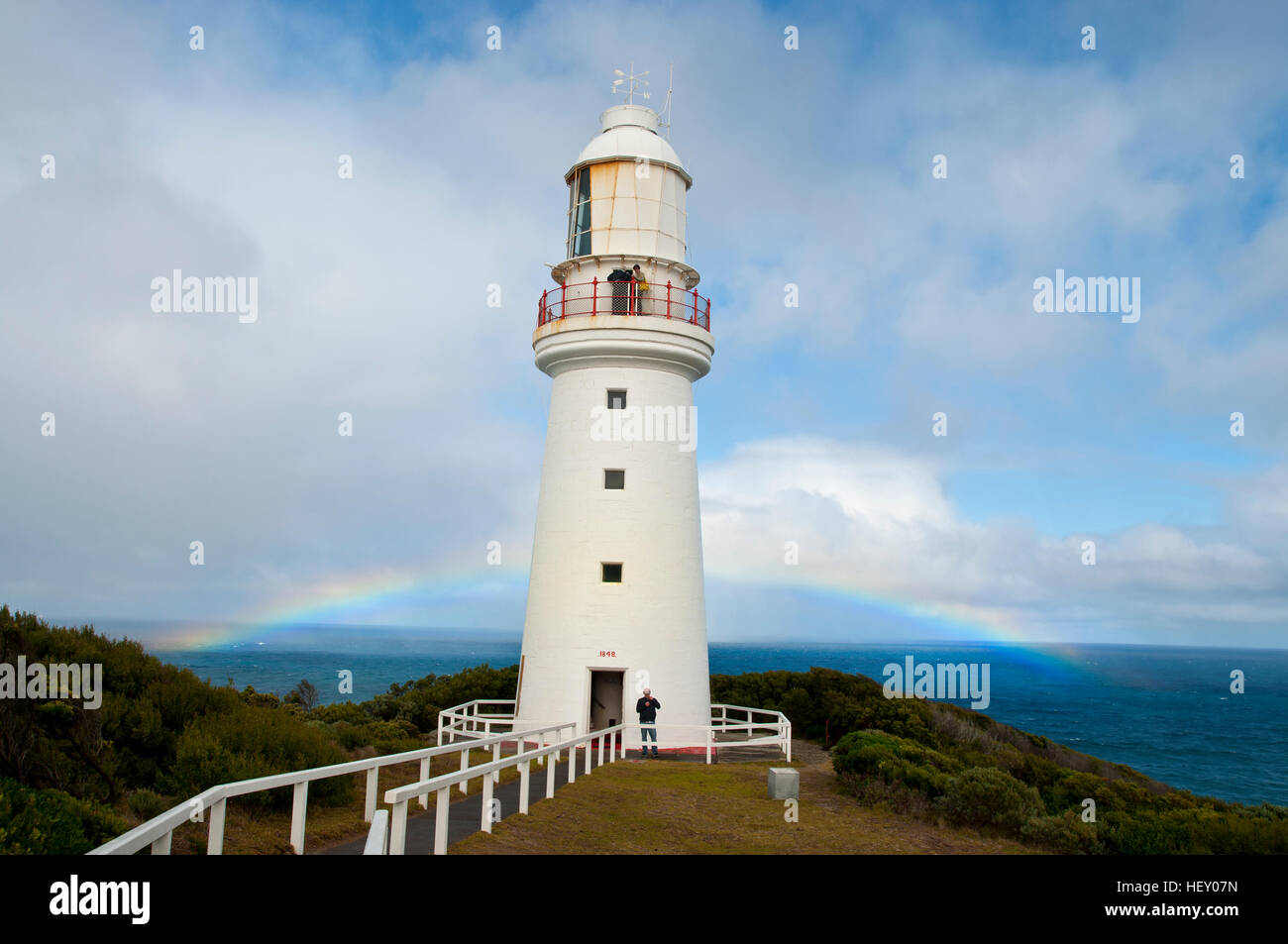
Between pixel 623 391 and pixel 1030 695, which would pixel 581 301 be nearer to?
pixel 623 391

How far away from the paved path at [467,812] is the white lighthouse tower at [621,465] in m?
2.56

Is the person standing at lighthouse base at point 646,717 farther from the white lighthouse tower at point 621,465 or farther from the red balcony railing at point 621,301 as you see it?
→ the red balcony railing at point 621,301

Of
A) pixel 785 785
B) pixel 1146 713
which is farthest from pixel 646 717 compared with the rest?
pixel 1146 713

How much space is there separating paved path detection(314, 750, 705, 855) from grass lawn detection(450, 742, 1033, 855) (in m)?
0.32

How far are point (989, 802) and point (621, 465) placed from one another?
10609 mm

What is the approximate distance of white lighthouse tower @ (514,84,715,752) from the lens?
20953 mm

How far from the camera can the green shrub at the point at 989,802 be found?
13816 millimetres

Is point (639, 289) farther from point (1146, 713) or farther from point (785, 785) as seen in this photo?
point (1146, 713)

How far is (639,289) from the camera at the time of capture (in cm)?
2205

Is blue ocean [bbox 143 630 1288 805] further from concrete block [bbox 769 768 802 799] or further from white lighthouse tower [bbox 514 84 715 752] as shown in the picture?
concrete block [bbox 769 768 802 799]

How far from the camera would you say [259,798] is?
438 inches
